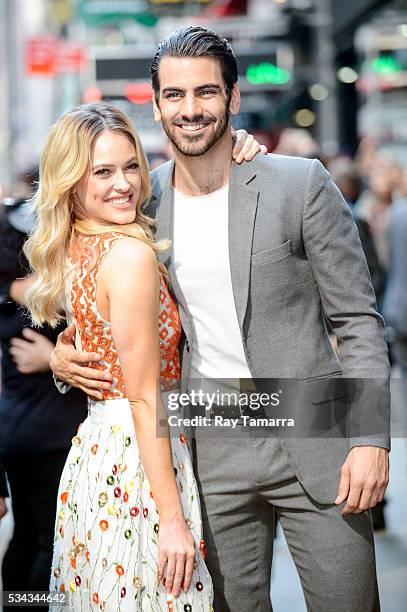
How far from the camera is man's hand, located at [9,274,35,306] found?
14.2 ft

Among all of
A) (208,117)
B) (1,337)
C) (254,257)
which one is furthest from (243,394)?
Answer: (1,337)

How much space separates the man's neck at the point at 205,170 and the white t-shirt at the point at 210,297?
12 cm

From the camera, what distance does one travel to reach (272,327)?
3.51 meters

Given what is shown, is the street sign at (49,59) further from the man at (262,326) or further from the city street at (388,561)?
the man at (262,326)

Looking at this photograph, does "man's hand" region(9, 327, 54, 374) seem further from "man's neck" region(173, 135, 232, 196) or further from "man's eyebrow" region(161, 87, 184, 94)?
"man's eyebrow" region(161, 87, 184, 94)

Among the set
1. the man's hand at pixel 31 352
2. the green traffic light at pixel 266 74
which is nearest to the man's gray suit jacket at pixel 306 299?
the man's hand at pixel 31 352

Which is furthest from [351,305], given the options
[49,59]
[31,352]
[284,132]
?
[49,59]

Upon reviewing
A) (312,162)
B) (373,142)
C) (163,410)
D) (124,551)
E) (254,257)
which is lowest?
(124,551)

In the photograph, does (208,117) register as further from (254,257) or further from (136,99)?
(136,99)

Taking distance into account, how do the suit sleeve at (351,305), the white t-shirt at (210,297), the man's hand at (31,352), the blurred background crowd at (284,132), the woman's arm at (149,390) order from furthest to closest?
1. the blurred background crowd at (284,132)
2. the man's hand at (31,352)
3. the white t-shirt at (210,297)
4. the suit sleeve at (351,305)
5. the woman's arm at (149,390)

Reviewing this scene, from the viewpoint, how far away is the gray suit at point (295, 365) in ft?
11.3

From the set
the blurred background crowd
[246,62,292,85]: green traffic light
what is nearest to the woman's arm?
the blurred background crowd

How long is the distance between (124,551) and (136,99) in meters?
11.8

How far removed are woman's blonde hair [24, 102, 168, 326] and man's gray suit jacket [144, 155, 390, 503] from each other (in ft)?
1.00
